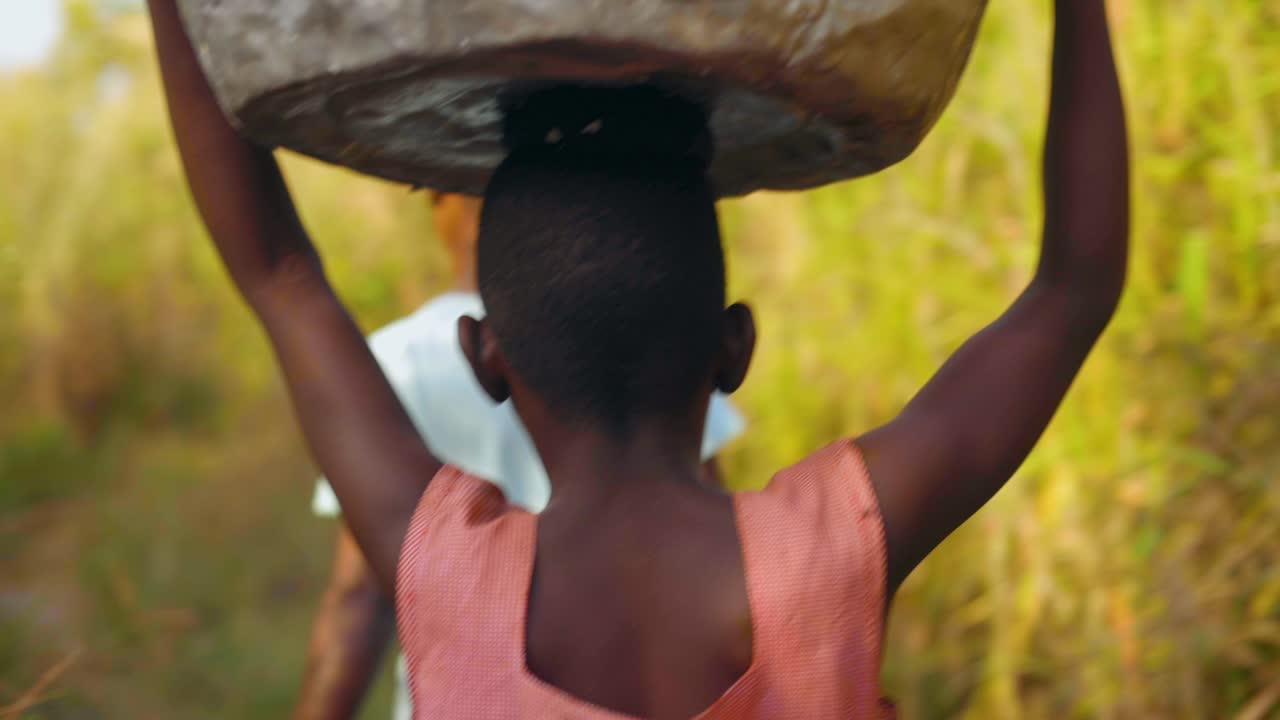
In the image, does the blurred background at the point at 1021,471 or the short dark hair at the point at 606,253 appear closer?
the short dark hair at the point at 606,253

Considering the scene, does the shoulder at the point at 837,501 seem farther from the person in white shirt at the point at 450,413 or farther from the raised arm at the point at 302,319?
the person in white shirt at the point at 450,413

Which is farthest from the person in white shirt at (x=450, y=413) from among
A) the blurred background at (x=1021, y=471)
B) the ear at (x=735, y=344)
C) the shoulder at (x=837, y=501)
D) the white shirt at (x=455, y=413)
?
the shoulder at (x=837, y=501)

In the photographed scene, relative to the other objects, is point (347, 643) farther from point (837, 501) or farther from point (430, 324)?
point (837, 501)

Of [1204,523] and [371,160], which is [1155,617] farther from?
[371,160]

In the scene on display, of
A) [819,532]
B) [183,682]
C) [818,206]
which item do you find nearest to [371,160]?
[819,532]

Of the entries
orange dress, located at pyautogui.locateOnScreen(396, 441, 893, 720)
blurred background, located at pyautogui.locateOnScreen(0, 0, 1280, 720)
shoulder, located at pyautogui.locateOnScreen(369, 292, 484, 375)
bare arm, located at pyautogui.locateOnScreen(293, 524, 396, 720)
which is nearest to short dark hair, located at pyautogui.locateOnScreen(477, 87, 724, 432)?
orange dress, located at pyautogui.locateOnScreen(396, 441, 893, 720)

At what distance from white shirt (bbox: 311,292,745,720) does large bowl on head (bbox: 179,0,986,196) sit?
44.3 inches

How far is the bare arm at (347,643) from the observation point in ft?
8.98

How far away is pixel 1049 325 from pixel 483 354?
1.73 ft

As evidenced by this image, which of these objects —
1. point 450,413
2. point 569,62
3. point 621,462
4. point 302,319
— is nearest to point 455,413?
point 450,413

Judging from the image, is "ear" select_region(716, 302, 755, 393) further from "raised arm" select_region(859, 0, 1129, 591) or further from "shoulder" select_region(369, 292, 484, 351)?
"shoulder" select_region(369, 292, 484, 351)

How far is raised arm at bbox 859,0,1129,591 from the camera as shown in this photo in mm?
1329

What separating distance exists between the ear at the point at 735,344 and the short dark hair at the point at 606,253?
0.01 m

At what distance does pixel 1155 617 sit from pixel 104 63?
247 inches
